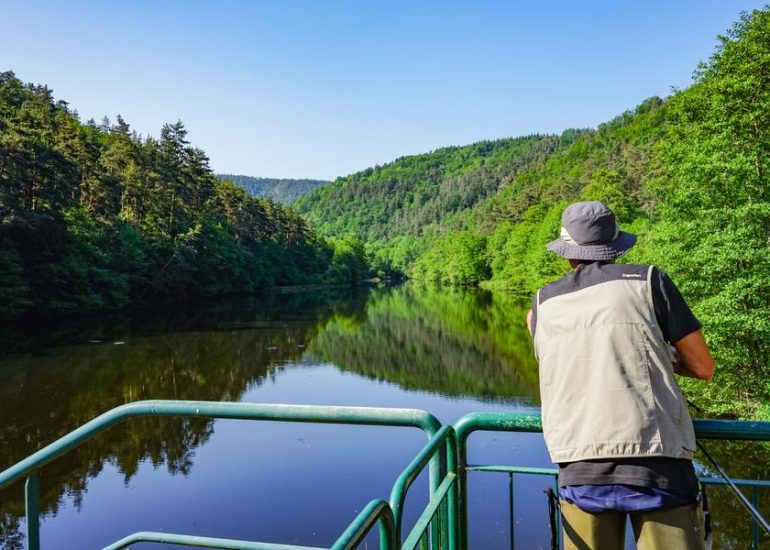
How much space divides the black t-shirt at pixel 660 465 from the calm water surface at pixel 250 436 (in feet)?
28.2

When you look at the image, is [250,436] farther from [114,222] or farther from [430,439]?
[114,222]

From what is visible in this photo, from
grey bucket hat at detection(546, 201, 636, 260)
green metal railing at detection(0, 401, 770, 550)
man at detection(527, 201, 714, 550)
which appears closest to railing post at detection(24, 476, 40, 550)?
green metal railing at detection(0, 401, 770, 550)

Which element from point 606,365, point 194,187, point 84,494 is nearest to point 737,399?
point 84,494

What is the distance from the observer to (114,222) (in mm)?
43375

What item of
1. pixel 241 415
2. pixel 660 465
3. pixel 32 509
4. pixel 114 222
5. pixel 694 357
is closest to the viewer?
pixel 660 465

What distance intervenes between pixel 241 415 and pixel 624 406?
1.48m

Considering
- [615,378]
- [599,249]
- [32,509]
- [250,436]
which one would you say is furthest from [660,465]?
[250,436]

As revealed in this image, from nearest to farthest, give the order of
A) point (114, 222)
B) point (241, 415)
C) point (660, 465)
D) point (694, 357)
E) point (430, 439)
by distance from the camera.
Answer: point (660, 465) < point (694, 357) < point (430, 439) < point (241, 415) < point (114, 222)

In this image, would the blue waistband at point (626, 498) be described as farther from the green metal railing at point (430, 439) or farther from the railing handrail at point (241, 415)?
the railing handrail at point (241, 415)

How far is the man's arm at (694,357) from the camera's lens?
2.00m

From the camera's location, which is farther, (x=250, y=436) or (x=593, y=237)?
(x=250, y=436)

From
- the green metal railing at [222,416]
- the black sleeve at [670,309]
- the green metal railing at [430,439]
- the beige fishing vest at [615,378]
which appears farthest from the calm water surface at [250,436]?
the black sleeve at [670,309]

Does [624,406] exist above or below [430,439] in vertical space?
above

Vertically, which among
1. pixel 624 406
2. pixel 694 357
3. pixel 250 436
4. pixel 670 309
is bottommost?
pixel 250 436
